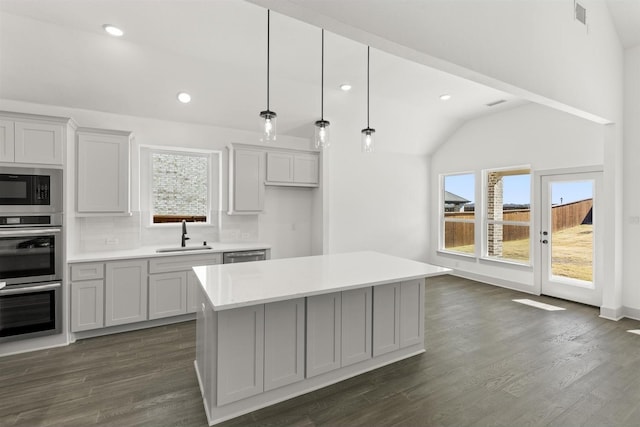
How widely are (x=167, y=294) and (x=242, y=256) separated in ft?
3.24

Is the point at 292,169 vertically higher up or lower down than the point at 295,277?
higher up

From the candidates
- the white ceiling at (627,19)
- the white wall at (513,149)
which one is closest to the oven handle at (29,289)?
the white wall at (513,149)

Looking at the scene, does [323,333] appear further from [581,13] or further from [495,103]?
[495,103]

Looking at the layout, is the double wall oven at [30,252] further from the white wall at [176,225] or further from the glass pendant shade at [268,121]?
the glass pendant shade at [268,121]

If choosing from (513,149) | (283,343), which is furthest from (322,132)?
(513,149)

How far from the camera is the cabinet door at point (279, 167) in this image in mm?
4652

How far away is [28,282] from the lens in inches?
119

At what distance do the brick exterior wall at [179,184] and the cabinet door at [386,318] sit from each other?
3120mm

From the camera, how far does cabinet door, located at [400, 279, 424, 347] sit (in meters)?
2.86

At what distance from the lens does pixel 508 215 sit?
555 cm

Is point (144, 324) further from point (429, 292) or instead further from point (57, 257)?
point (429, 292)

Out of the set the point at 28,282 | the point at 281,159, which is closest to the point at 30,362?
the point at 28,282

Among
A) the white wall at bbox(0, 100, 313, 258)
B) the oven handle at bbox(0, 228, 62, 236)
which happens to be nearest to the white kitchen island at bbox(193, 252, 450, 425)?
the oven handle at bbox(0, 228, 62, 236)

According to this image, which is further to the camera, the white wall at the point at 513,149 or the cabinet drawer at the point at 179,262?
the white wall at the point at 513,149
